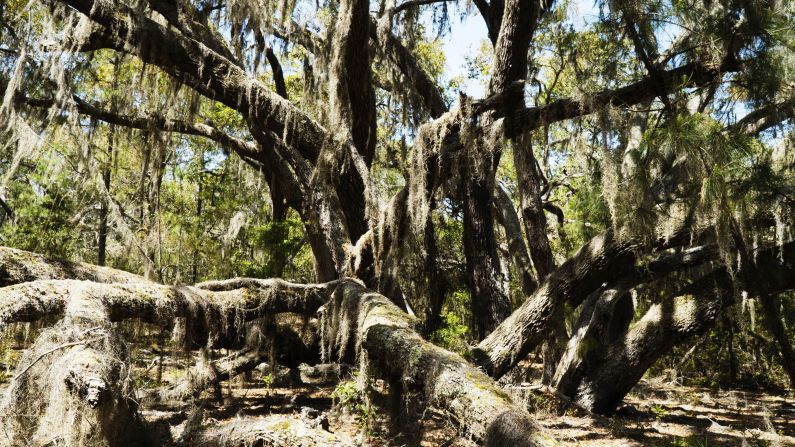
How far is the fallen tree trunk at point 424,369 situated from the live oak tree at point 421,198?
0.07 ft

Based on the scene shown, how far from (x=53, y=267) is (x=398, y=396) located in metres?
3.13

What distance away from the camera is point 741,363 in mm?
10492

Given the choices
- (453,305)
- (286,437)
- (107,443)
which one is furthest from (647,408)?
(107,443)

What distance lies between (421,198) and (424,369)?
215cm

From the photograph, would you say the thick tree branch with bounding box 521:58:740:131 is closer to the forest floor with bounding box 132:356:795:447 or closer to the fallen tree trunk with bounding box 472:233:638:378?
the fallen tree trunk with bounding box 472:233:638:378

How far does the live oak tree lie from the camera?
4.28m

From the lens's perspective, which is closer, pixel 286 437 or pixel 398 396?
pixel 286 437

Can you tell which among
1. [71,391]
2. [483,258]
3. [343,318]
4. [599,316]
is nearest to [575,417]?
[599,316]

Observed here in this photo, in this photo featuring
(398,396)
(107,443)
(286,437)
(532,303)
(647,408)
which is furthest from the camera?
(647,408)

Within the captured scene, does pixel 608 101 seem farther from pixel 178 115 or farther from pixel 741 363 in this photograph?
pixel 741 363

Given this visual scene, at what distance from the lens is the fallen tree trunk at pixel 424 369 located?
11.3 feet

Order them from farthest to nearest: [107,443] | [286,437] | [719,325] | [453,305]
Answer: [453,305] → [719,325] → [286,437] → [107,443]

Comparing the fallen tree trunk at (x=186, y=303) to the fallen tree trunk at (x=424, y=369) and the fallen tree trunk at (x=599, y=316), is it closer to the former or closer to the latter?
the fallen tree trunk at (x=424, y=369)

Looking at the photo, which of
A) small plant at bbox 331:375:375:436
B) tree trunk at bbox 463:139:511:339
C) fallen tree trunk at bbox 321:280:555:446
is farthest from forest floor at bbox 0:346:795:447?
tree trunk at bbox 463:139:511:339
